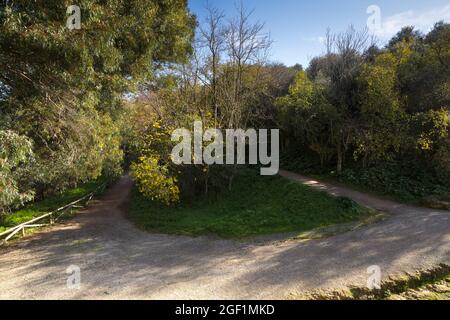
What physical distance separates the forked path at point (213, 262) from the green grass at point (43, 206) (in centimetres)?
381

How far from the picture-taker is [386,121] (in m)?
14.9

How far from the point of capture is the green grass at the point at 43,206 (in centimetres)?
1437

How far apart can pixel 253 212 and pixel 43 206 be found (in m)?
13.2

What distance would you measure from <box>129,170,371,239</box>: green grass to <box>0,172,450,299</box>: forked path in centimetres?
93

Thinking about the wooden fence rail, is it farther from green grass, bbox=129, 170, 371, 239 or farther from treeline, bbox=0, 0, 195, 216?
green grass, bbox=129, 170, 371, 239

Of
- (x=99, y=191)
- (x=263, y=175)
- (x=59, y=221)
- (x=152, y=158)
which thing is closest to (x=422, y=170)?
(x=263, y=175)

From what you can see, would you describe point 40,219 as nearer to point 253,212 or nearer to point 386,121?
point 253,212

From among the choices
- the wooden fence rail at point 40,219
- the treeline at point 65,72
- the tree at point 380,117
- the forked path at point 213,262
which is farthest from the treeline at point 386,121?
the wooden fence rail at point 40,219

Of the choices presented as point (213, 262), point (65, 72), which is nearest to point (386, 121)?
point (213, 262)

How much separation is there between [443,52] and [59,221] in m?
20.3

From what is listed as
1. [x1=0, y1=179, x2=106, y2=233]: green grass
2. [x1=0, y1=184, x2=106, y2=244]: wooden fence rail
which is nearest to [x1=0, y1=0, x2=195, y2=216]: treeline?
[x1=0, y1=184, x2=106, y2=244]: wooden fence rail

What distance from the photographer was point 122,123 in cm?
1612

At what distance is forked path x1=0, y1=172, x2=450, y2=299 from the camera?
6.39m
